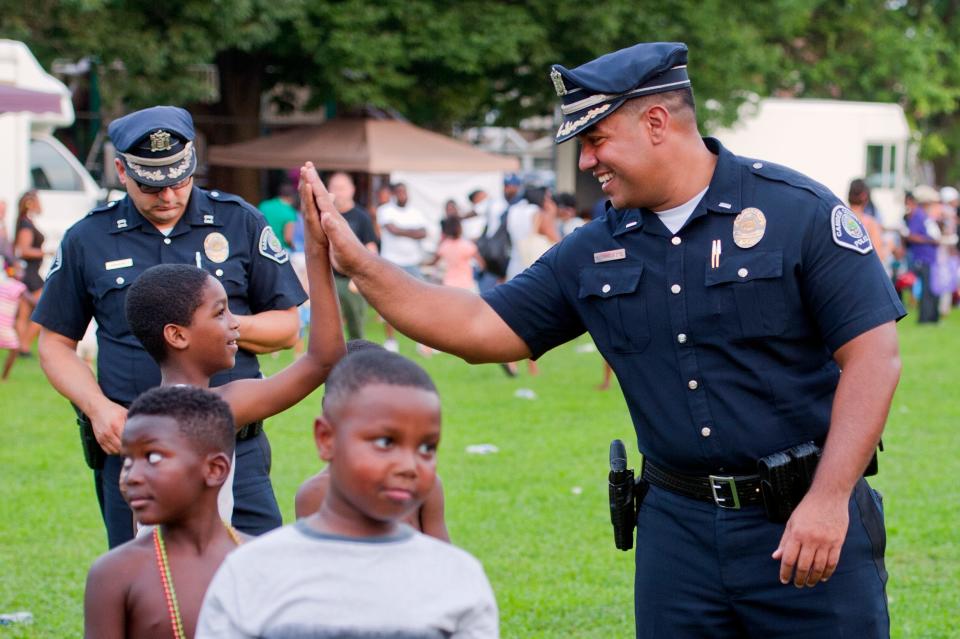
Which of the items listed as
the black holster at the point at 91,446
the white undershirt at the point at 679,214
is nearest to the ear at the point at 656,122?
the white undershirt at the point at 679,214

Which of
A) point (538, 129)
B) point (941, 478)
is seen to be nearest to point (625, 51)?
point (941, 478)

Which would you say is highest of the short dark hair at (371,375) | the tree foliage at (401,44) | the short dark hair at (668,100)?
the tree foliage at (401,44)

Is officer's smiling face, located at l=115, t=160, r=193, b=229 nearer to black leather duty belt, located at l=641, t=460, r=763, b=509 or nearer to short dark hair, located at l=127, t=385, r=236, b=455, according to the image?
short dark hair, located at l=127, t=385, r=236, b=455

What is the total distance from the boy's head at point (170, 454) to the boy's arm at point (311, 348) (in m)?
0.48

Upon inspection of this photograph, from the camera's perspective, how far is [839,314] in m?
3.57

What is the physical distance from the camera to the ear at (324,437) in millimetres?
2686

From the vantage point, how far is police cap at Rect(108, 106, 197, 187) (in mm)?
4500

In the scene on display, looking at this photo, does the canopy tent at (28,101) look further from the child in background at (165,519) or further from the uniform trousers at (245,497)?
the child in background at (165,519)

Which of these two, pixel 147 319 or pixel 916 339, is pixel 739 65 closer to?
pixel 916 339

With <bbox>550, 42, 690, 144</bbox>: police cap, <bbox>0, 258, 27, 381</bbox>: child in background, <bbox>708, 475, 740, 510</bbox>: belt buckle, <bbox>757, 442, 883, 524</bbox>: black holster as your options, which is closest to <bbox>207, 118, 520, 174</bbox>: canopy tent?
<bbox>0, 258, 27, 381</bbox>: child in background

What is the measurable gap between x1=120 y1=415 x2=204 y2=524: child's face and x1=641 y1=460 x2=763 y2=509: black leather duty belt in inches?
53.2

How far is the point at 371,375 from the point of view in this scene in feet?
8.73

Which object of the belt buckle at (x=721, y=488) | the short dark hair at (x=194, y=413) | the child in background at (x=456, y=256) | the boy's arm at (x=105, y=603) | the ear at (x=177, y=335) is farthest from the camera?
the child in background at (x=456, y=256)

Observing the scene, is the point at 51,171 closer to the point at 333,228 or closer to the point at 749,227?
the point at 333,228
